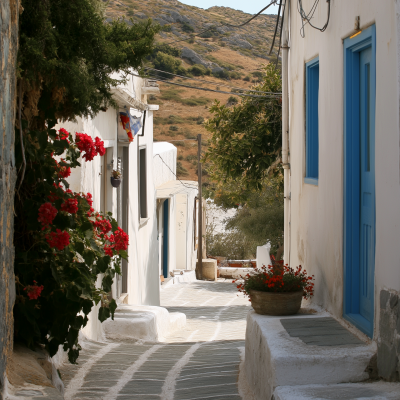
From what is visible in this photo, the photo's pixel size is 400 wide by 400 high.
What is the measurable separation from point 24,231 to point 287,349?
200 cm

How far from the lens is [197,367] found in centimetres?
516

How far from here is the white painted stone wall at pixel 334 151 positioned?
338cm

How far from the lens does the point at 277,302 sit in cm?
475

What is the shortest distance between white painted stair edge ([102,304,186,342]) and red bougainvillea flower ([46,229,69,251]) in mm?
3859

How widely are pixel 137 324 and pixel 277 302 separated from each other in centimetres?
297

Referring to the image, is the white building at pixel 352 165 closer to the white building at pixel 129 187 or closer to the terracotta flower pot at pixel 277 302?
the terracotta flower pot at pixel 277 302

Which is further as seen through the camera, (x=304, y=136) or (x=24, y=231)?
(x=304, y=136)

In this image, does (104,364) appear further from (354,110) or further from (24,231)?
(354,110)

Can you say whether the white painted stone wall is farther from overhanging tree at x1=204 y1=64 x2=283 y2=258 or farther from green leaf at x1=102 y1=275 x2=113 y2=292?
overhanging tree at x1=204 y1=64 x2=283 y2=258

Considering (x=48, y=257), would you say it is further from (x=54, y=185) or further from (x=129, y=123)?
(x=129, y=123)

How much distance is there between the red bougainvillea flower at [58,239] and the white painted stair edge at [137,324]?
386cm

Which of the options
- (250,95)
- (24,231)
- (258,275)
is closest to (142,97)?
(250,95)

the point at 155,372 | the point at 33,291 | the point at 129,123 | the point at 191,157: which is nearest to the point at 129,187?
the point at 129,123

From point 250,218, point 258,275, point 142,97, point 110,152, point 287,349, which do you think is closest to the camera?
point 287,349
